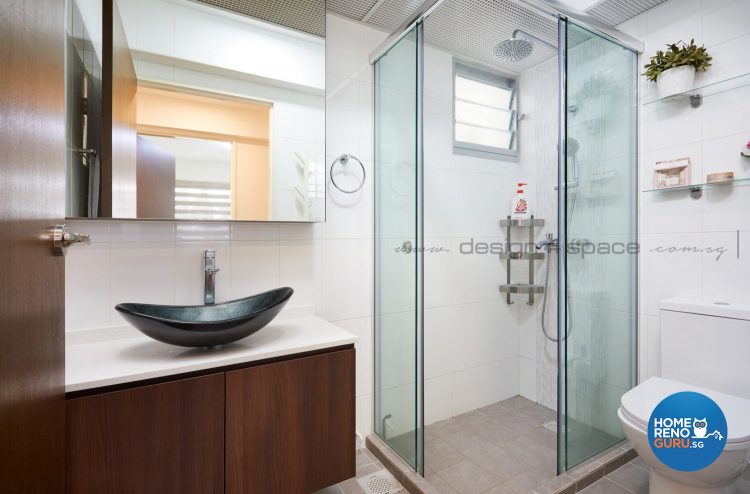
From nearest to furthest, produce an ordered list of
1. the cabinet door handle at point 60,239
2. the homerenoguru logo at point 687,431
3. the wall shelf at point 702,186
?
the cabinet door handle at point 60,239, the homerenoguru logo at point 687,431, the wall shelf at point 702,186

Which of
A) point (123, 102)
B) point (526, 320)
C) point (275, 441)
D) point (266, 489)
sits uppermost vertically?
point (123, 102)

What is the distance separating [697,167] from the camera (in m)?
1.76

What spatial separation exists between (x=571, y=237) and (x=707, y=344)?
0.75 m

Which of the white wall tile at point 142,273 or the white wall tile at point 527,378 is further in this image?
the white wall tile at point 527,378

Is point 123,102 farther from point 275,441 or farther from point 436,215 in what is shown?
point 436,215

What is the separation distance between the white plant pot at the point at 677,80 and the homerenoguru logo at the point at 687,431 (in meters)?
1.40

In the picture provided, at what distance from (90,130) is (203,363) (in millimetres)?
988

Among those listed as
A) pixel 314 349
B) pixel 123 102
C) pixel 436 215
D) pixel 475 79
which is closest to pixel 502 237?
pixel 436 215

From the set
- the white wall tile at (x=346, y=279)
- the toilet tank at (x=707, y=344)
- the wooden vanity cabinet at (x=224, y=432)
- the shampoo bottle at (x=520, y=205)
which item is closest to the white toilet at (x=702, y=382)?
the toilet tank at (x=707, y=344)

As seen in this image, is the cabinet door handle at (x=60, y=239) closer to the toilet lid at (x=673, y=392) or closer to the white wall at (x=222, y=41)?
the white wall at (x=222, y=41)

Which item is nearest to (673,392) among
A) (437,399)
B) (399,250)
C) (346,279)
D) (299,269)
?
(437,399)

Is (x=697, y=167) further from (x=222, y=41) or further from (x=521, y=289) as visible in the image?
(x=222, y=41)

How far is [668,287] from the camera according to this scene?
1.88m

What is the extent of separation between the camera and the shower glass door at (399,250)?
5.52 feet
